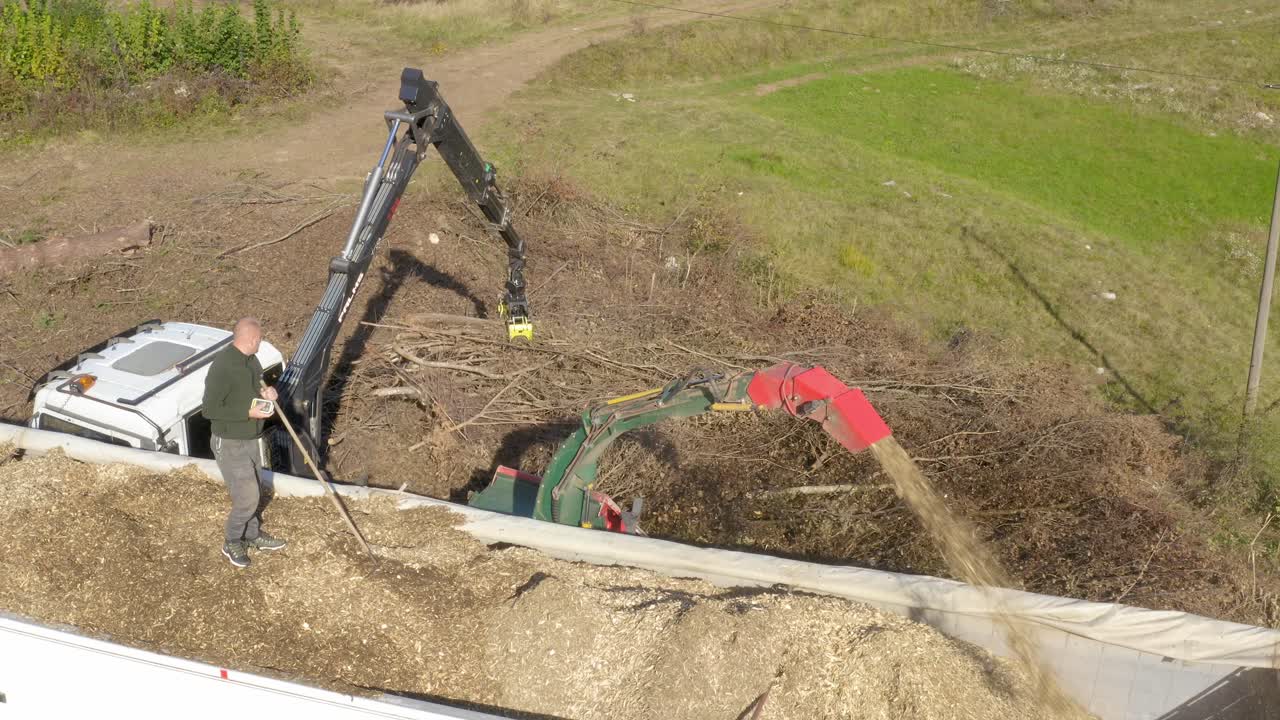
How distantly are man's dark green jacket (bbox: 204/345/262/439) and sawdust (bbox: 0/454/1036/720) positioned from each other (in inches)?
42.3

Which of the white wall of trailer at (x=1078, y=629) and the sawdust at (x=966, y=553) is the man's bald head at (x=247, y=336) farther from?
the sawdust at (x=966, y=553)

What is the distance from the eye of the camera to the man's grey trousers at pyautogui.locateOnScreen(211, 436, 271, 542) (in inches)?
254

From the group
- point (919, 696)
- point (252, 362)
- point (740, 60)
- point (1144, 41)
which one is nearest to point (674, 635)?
point (919, 696)

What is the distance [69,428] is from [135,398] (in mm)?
805

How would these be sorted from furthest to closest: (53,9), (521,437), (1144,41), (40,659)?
(1144,41) → (53,9) → (521,437) → (40,659)

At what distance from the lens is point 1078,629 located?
6.11m

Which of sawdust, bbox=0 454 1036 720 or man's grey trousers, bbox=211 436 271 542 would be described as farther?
man's grey trousers, bbox=211 436 271 542

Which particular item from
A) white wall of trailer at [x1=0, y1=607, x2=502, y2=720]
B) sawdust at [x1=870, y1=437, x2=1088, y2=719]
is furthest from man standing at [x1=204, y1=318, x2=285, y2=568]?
sawdust at [x1=870, y1=437, x2=1088, y2=719]

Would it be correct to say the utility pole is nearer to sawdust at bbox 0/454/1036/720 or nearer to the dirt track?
sawdust at bbox 0/454/1036/720

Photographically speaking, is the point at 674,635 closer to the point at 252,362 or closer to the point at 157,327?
the point at 252,362

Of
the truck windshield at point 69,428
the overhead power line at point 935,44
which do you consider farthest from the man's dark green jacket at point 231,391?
the overhead power line at point 935,44

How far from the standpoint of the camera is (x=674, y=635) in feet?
19.7

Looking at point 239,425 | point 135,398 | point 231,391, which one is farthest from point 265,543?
point 135,398

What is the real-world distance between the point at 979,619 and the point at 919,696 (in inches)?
31.6
